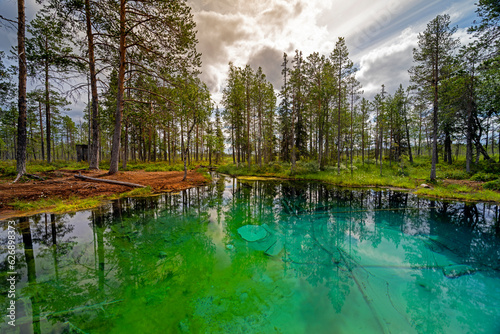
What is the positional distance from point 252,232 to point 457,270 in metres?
5.39

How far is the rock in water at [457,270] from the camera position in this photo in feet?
12.5

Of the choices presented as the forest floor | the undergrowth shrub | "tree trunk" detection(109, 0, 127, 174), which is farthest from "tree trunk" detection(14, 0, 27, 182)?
the undergrowth shrub

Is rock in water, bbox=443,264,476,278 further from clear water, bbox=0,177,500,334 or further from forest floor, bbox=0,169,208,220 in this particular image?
forest floor, bbox=0,169,208,220

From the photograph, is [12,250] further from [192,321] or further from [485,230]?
[485,230]

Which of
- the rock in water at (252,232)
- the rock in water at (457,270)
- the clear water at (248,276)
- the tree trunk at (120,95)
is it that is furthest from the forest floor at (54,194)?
the rock in water at (457,270)

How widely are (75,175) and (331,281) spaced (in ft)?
49.7

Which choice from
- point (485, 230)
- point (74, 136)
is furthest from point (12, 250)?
point (74, 136)

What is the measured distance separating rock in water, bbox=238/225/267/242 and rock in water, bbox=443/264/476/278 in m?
4.60

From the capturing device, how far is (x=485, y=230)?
611 centimetres

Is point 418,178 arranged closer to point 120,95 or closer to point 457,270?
point 457,270

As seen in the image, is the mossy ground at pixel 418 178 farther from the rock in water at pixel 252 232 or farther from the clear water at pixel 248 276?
the rock in water at pixel 252 232

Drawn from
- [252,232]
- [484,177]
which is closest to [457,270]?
[252,232]

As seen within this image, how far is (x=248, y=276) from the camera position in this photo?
3658mm

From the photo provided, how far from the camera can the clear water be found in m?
2.52
